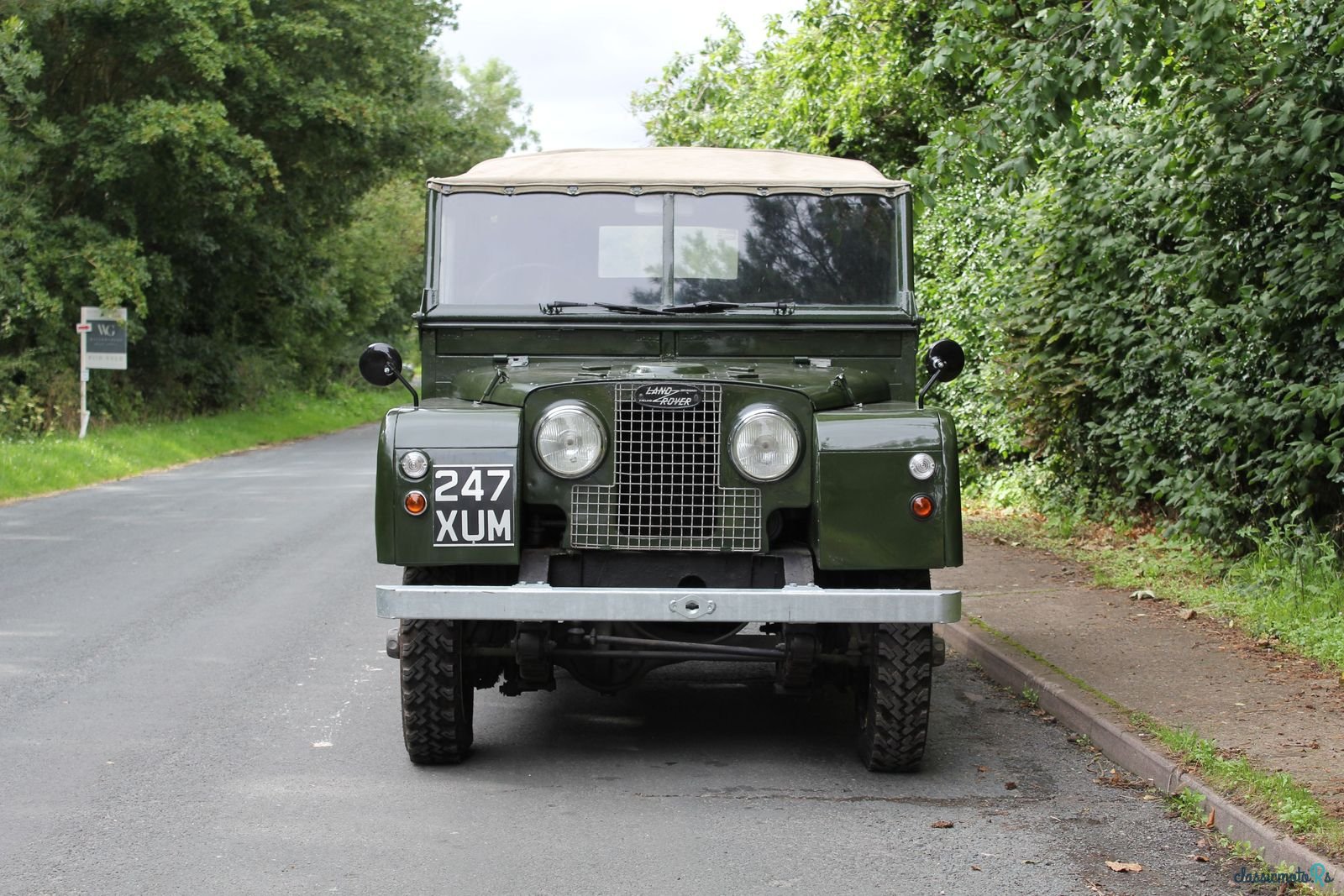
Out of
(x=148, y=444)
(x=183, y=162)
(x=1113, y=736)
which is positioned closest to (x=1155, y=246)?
(x=1113, y=736)

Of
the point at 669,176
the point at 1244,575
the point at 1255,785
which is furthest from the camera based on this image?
the point at 1244,575

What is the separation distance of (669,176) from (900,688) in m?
2.67

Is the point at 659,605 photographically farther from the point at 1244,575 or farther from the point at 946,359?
the point at 1244,575

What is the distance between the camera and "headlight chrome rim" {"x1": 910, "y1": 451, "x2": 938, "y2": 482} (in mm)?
5379

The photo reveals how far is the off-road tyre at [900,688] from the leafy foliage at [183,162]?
17.7 meters

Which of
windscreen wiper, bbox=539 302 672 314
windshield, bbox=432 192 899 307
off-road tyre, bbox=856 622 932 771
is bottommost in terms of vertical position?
off-road tyre, bbox=856 622 932 771

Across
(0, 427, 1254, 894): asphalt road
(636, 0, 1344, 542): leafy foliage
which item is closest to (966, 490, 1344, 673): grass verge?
(636, 0, 1344, 542): leafy foliage

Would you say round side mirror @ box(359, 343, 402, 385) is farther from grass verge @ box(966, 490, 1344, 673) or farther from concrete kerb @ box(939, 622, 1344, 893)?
grass verge @ box(966, 490, 1344, 673)

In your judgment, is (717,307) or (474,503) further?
(717,307)

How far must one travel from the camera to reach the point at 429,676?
5531mm

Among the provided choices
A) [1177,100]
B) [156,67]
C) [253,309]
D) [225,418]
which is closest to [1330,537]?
[1177,100]

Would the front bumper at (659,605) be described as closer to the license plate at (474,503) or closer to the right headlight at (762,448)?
the license plate at (474,503)

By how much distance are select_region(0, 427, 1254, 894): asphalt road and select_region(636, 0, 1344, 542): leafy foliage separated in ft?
8.41

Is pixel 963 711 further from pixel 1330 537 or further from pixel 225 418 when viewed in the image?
pixel 225 418
